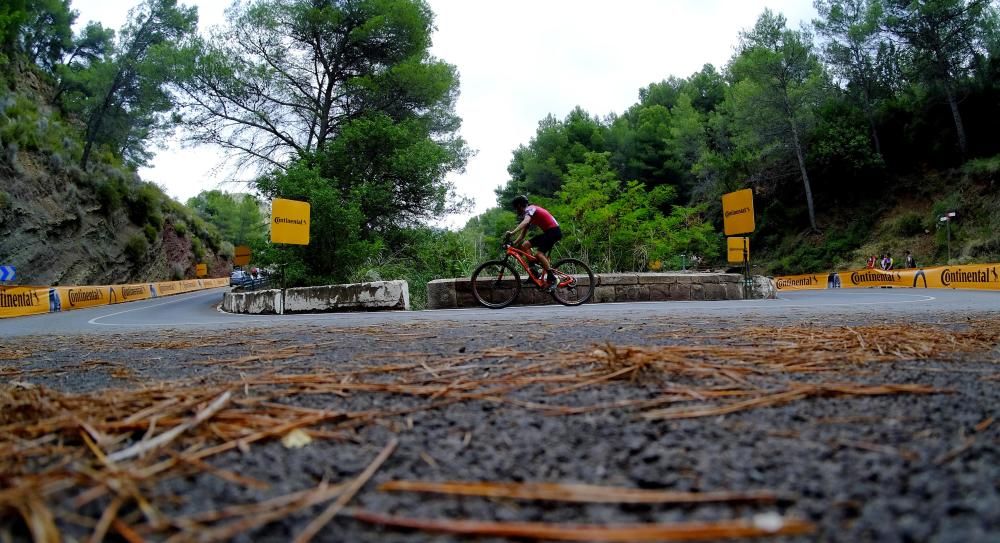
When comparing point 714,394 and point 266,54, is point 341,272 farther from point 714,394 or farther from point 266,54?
point 714,394

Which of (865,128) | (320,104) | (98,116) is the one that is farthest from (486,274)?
(865,128)

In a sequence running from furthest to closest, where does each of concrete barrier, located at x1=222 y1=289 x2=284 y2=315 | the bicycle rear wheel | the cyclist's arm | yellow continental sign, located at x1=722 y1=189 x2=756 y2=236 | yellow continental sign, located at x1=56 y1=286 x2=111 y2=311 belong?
yellow continental sign, located at x1=56 y1=286 x2=111 y2=311 → yellow continental sign, located at x1=722 y1=189 x2=756 y2=236 → concrete barrier, located at x1=222 y1=289 x2=284 y2=315 → the bicycle rear wheel → the cyclist's arm

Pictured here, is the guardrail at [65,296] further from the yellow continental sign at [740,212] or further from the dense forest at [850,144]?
the yellow continental sign at [740,212]

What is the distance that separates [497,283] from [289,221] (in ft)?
14.3

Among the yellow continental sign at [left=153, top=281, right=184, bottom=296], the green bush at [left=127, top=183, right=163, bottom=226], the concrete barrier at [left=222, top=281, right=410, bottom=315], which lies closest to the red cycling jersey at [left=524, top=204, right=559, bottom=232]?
the concrete barrier at [left=222, top=281, right=410, bottom=315]

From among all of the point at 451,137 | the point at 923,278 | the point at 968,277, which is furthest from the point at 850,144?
the point at 451,137

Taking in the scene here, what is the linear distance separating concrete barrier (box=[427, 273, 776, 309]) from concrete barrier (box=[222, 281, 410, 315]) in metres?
0.62

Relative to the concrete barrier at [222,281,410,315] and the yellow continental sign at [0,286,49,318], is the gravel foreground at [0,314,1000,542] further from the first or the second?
the yellow continental sign at [0,286,49,318]

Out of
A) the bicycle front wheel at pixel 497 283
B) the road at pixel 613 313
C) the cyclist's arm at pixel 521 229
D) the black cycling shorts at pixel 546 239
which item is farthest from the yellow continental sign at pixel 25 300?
the black cycling shorts at pixel 546 239

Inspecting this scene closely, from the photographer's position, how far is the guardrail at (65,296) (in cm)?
1496

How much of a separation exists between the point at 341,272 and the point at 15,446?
12466mm

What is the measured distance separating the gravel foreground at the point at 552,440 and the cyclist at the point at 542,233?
5645mm

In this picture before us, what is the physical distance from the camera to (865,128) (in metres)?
31.9

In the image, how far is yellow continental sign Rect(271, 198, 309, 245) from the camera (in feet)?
32.3
